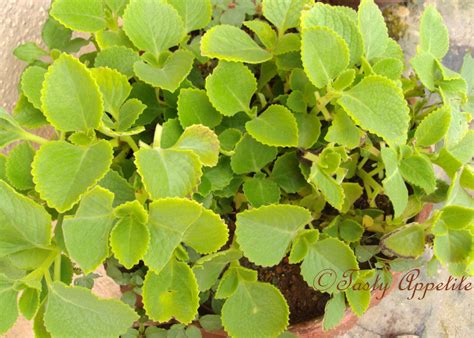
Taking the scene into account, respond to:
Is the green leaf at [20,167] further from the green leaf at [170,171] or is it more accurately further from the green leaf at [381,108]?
the green leaf at [381,108]

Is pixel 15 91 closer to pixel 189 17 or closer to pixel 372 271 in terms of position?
pixel 189 17

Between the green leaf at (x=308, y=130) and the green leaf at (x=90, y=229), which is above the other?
the green leaf at (x=308, y=130)

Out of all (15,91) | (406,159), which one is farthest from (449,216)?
(15,91)

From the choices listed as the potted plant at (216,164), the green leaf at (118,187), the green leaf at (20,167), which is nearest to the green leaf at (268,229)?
the potted plant at (216,164)

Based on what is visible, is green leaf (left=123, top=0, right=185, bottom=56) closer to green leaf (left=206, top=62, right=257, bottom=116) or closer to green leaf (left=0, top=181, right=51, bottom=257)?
green leaf (left=206, top=62, right=257, bottom=116)

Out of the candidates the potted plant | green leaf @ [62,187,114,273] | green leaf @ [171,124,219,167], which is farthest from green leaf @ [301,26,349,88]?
green leaf @ [62,187,114,273]

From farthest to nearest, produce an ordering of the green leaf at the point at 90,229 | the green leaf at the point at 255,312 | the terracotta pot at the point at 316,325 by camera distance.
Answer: the terracotta pot at the point at 316,325
the green leaf at the point at 255,312
the green leaf at the point at 90,229
